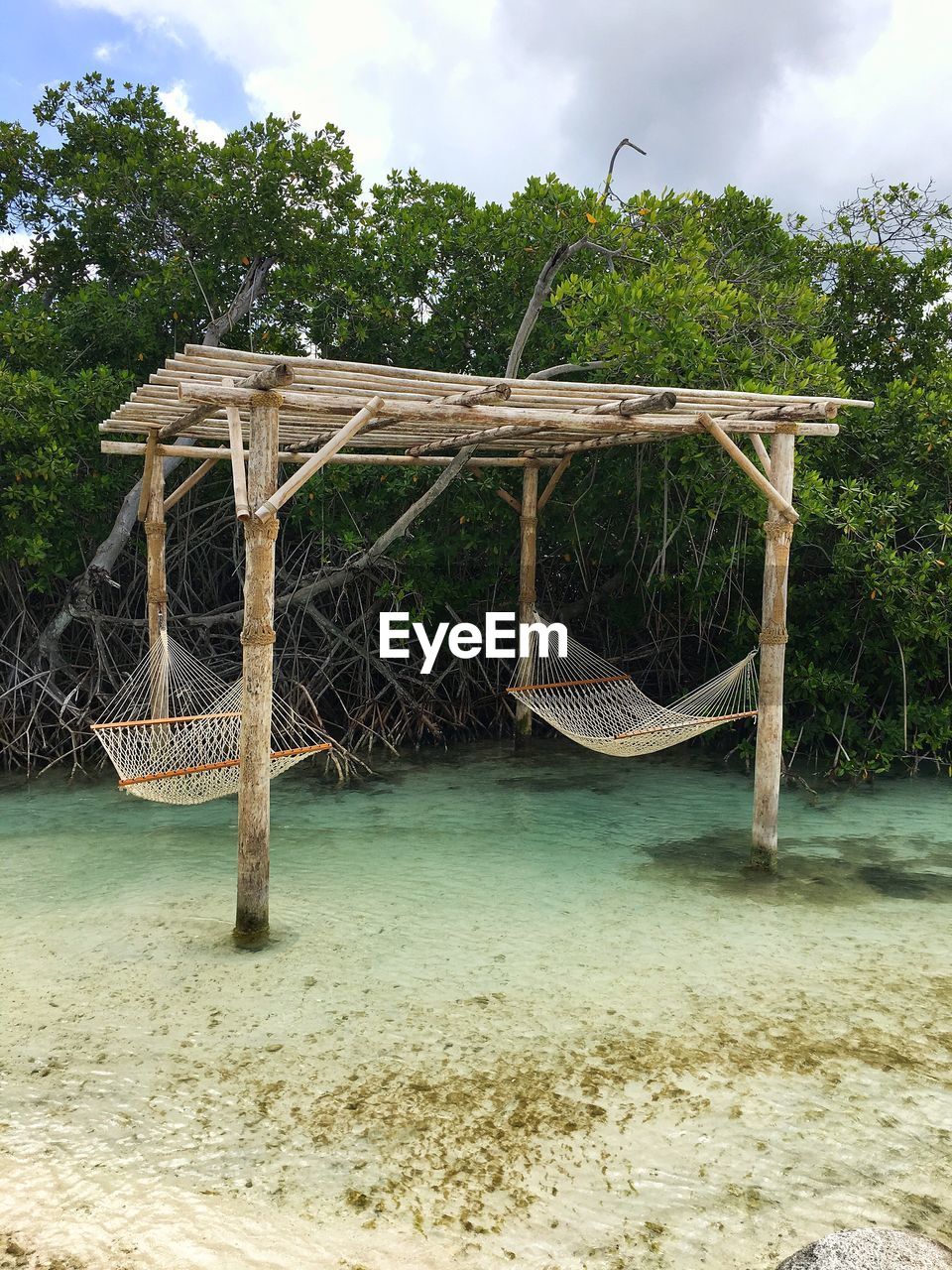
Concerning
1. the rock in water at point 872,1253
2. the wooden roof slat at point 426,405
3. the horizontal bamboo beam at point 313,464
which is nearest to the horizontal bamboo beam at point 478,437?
the wooden roof slat at point 426,405

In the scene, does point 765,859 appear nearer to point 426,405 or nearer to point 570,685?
point 570,685

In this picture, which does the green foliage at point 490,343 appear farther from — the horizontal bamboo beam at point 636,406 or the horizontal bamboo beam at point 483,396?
the horizontal bamboo beam at point 483,396

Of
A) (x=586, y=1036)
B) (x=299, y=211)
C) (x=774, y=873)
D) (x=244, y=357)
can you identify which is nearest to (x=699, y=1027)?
(x=586, y=1036)

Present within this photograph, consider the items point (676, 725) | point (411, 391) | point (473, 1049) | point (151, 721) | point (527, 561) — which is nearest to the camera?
point (473, 1049)

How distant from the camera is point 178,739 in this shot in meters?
4.43

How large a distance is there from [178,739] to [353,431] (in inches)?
79.8

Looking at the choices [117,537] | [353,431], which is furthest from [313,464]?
[117,537]

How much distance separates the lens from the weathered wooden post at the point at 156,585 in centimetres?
430

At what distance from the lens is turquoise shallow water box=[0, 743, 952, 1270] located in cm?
187

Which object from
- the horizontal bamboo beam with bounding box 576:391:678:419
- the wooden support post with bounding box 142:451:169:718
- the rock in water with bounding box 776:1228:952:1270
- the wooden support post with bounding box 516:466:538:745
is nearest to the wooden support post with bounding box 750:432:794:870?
the horizontal bamboo beam with bounding box 576:391:678:419

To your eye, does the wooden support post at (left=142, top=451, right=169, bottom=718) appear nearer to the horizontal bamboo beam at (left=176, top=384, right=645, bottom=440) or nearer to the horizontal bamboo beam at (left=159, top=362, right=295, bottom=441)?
the horizontal bamboo beam at (left=176, top=384, right=645, bottom=440)

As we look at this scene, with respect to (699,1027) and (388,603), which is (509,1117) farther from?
(388,603)

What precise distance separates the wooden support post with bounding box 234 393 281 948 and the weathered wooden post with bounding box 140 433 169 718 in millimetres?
1423

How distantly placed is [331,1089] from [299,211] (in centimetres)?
487
